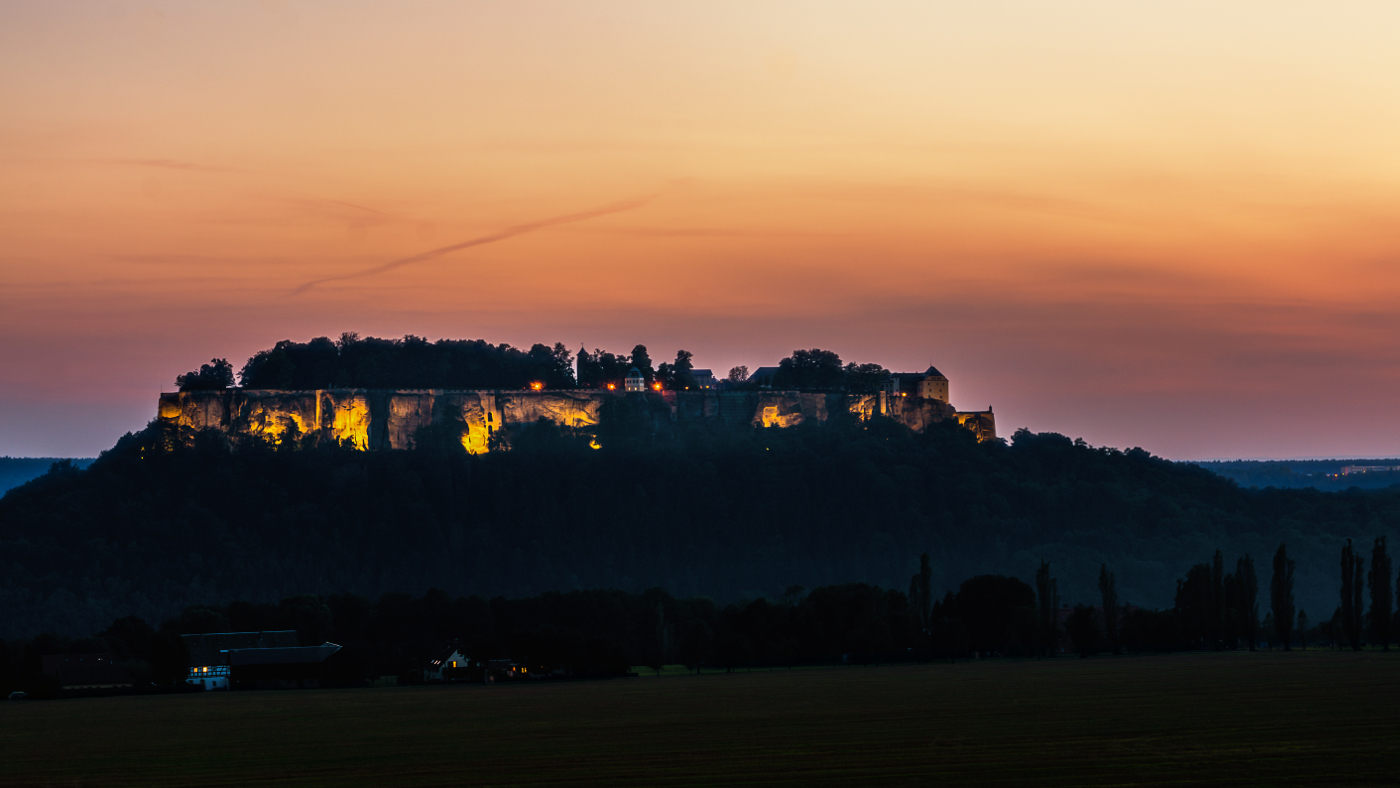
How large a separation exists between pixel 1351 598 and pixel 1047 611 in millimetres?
13409

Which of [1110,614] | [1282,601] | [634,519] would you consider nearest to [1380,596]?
[1282,601]

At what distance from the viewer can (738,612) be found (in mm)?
72125

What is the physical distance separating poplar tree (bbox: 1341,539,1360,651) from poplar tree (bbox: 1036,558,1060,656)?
40.9ft

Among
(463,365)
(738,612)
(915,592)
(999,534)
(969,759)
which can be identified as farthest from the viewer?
(463,365)

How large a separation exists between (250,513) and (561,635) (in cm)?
7821

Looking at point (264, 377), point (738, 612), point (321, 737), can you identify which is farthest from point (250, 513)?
point (321, 737)

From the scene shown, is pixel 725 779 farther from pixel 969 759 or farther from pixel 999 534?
pixel 999 534

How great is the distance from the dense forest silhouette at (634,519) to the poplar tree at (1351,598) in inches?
1593

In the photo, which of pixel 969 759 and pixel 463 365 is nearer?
pixel 969 759

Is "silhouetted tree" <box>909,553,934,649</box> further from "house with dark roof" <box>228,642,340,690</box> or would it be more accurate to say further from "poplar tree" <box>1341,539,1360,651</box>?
"house with dark roof" <box>228,642,340,690</box>

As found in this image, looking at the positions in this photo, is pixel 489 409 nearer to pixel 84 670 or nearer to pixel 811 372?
pixel 811 372

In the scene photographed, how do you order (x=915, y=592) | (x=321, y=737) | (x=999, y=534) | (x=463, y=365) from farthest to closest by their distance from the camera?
(x=463, y=365)
(x=999, y=534)
(x=915, y=592)
(x=321, y=737)

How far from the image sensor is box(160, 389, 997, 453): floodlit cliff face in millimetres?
141125

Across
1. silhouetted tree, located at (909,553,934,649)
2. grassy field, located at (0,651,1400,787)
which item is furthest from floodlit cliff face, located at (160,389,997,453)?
grassy field, located at (0,651,1400,787)
